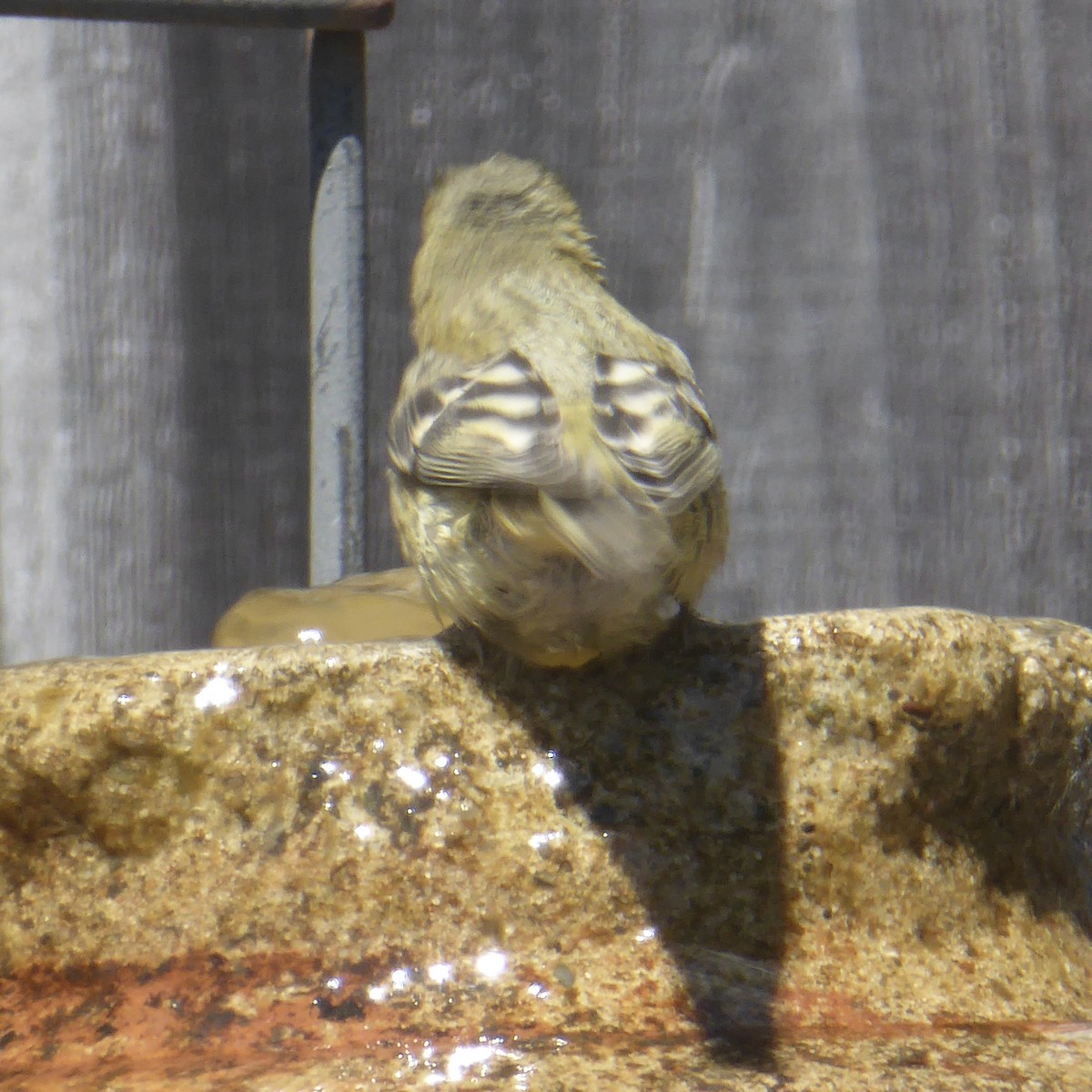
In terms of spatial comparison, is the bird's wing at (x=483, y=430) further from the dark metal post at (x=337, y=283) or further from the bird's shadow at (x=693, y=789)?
the bird's shadow at (x=693, y=789)

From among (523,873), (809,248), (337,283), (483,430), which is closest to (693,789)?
(523,873)

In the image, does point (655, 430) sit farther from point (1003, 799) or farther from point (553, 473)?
point (1003, 799)

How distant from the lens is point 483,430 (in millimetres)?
2535

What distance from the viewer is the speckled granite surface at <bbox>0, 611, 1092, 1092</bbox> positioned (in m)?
1.96

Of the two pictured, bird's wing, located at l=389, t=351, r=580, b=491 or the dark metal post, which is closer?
bird's wing, located at l=389, t=351, r=580, b=491

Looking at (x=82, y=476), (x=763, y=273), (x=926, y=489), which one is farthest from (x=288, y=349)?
(x=926, y=489)

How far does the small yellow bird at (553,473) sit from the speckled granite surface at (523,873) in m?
0.17

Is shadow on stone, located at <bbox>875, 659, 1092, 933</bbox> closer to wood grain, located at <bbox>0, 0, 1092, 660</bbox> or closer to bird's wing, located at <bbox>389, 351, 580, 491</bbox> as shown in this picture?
bird's wing, located at <bbox>389, 351, 580, 491</bbox>

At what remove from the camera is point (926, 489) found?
12.8 ft

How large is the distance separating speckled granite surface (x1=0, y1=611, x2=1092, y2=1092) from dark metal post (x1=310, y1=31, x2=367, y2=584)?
78cm

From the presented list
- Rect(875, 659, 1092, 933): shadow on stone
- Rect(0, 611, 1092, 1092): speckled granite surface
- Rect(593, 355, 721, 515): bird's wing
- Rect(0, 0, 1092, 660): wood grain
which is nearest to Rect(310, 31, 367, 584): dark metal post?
Rect(593, 355, 721, 515): bird's wing

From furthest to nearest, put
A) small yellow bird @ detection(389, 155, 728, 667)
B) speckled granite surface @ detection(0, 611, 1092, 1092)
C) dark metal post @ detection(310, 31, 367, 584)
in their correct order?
1. dark metal post @ detection(310, 31, 367, 584)
2. small yellow bird @ detection(389, 155, 728, 667)
3. speckled granite surface @ detection(0, 611, 1092, 1092)

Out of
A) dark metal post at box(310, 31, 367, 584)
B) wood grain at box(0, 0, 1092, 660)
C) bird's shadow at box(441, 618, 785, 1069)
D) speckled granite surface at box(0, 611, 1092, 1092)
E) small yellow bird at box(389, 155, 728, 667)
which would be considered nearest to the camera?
speckled granite surface at box(0, 611, 1092, 1092)

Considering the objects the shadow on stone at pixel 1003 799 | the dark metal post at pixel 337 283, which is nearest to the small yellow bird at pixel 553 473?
the dark metal post at pixel 337 283
